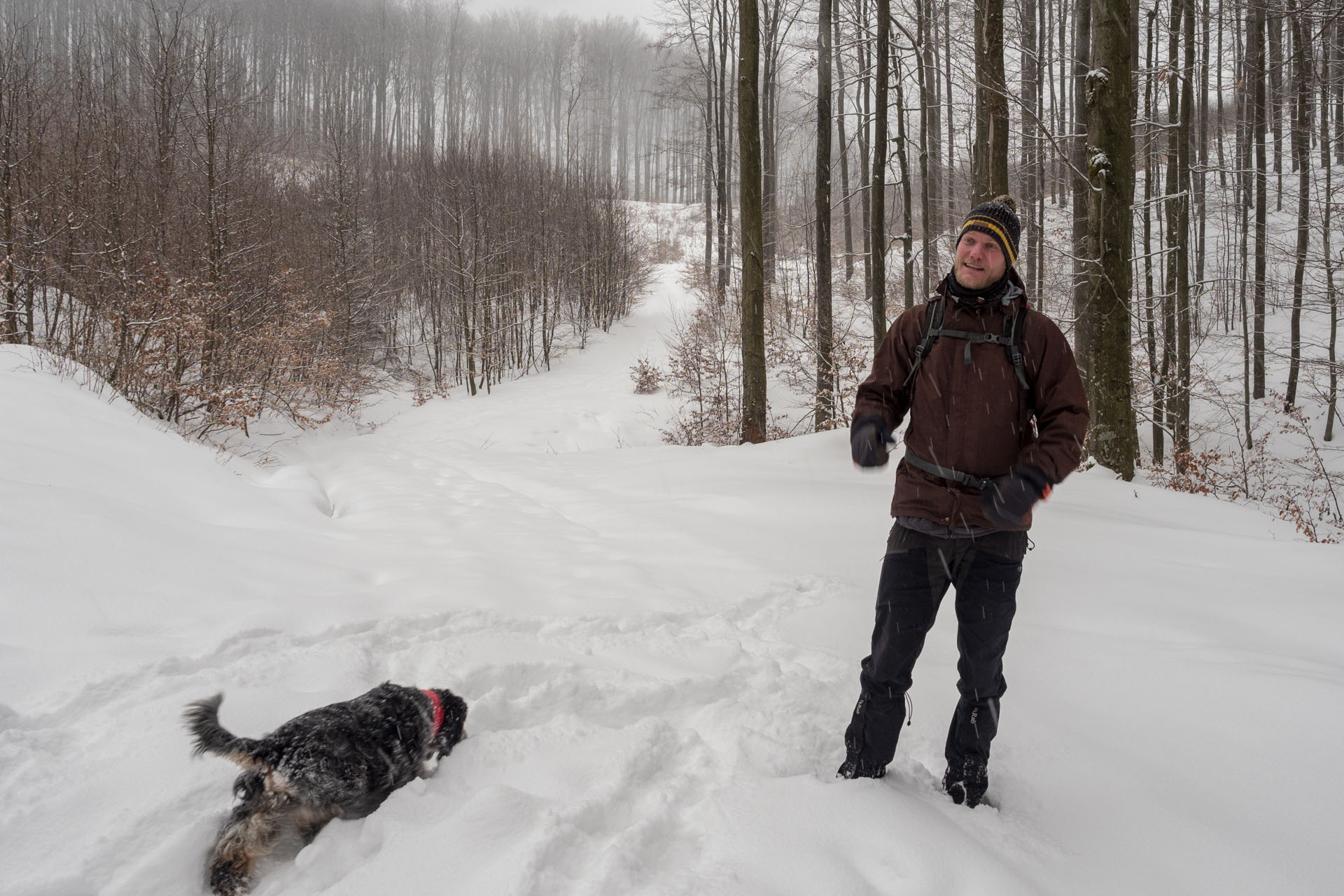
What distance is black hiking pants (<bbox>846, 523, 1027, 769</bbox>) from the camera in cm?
231

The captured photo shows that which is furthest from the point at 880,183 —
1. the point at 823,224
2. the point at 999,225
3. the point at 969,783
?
the point at 969,783

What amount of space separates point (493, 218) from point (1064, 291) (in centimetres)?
1736

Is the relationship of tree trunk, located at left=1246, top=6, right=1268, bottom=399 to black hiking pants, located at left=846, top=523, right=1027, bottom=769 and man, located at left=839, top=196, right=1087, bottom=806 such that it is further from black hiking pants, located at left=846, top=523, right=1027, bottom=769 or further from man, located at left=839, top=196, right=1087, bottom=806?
black hiking pants, located at left=846, top=523, right=1027, bottom=769

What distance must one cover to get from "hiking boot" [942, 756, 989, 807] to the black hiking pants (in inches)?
0.7

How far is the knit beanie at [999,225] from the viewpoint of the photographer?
2262 mm

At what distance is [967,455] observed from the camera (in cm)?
228

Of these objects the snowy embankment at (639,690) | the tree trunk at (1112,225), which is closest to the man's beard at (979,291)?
the snowy embankment at (639,690)

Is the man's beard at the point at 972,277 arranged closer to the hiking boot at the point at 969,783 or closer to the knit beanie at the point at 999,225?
the knit beanie at the point at 999,225

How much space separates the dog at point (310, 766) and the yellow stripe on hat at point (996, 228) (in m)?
2.51

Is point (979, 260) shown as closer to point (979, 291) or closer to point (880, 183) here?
point (979, 291)

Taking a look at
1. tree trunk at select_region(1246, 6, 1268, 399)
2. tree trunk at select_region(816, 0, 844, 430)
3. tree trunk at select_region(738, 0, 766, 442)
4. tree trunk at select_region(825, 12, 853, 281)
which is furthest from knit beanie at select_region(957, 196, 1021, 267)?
tree trunk at select_region(1246, 6, 1268, 399)

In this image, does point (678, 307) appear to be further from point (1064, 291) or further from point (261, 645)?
point (261, 645)

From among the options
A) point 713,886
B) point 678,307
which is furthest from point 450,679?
point 678,307

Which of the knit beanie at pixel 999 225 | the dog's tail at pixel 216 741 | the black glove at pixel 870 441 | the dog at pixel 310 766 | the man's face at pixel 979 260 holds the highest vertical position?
the knit beanie at pixel 999 225
